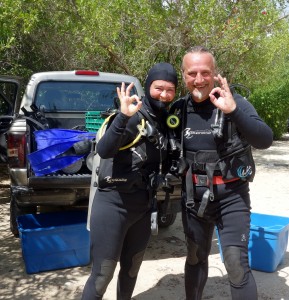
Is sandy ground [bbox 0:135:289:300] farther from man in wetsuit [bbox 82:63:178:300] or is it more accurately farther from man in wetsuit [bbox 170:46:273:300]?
man in wetsuit [bbox 170:46:273:300]

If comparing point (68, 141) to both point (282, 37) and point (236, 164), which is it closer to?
point (236, 164)

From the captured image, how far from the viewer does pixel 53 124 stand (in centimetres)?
498

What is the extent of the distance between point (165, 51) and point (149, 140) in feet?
24.9

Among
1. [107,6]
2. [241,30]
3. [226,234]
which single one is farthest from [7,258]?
[241,30]

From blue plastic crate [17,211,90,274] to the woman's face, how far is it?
181 centimetres

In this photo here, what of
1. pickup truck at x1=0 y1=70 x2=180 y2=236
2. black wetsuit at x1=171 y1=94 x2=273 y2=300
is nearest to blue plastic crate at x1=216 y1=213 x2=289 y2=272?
pickup truck at x1=0 y1=70 x2=180 y2=236

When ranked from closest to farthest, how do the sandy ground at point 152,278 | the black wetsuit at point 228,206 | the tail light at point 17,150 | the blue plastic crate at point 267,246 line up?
the black wetsuit at point 228,206 < the sandy ground at point 152,278 < the blue plastic crate at point 267,246 < the tail light at point 17,150

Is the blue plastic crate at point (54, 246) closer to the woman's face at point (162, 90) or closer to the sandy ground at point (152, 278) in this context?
the sandy ground at point (152, 278)

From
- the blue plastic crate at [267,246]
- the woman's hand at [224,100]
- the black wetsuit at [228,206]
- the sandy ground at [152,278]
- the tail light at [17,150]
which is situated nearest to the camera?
the woman's hand at [224,100]

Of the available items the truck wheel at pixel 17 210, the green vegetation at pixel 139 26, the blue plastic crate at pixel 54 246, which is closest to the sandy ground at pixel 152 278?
the blue plastic crate at pixel 54 246

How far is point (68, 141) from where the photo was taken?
3.76 meters

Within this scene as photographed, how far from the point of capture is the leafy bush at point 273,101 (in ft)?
52.6

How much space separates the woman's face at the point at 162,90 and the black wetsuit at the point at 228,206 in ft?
0.65

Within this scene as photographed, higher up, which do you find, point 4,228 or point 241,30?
point 241,30
